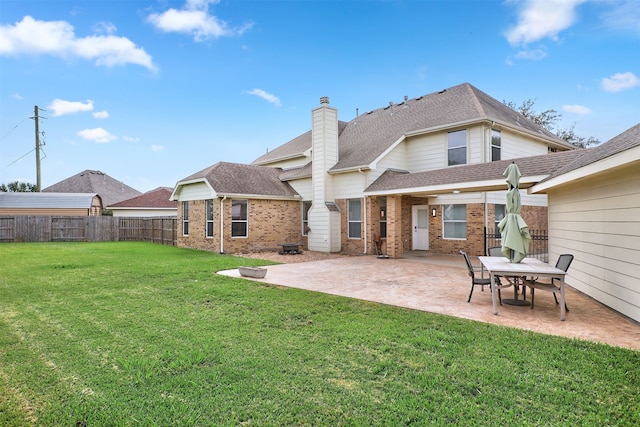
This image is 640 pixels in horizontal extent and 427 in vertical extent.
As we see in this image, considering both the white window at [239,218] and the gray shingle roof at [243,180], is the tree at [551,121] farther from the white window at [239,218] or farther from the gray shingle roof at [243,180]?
the white window at [239,218]

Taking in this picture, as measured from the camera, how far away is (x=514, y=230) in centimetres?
692

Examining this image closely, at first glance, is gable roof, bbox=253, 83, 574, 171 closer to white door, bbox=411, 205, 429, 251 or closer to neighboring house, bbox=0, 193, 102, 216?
white door, bbox=411, 205, 429, 251

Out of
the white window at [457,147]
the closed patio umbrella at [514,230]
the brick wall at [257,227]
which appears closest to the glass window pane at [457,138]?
the white window at [457,147]

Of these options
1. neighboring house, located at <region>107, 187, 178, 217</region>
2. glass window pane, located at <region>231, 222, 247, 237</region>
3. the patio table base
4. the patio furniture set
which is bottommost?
the patio table base

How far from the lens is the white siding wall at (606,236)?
5746 mm

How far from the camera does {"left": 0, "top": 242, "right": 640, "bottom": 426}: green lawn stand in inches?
121

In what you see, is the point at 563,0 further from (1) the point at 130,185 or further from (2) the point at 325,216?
(1) the point at 130,185

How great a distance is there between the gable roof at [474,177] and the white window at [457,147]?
2129 millimetres

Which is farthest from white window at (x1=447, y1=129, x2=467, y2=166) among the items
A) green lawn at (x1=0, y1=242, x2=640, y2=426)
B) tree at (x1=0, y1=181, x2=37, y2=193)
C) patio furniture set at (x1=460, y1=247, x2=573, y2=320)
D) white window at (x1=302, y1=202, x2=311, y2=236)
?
tree at (x1=0, y1=181, x2=37, y2=193)

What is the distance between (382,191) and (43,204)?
29103 millimetres

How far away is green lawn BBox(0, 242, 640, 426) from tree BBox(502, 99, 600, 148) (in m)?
32.3

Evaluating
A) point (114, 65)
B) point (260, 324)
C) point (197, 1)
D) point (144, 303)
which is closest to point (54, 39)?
point (114, 65)

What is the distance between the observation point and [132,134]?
30.1 meters

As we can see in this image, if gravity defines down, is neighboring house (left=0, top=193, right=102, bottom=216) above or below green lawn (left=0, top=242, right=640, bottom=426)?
above
